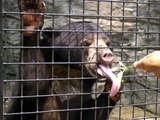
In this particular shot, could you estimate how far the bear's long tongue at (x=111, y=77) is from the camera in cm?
238

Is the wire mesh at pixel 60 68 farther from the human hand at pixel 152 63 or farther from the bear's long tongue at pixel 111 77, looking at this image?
the human hand at pixel 152 63

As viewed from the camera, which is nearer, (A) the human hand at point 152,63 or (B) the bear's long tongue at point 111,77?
(A) the human hand at point 152,63

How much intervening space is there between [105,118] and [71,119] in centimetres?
33

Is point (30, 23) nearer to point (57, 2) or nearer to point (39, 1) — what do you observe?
point (39, 1)

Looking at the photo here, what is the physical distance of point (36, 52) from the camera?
8.54 ft

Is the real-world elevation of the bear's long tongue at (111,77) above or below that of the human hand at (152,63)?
below

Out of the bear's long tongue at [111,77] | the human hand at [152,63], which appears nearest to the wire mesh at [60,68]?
the bear's long tongue at [111,77]

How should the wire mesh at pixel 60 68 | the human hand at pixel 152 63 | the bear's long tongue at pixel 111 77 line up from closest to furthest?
1. the human hand at pixel 152 63
2. the wire mesh at pixel 60 68
3. the bear's long tongue at pixel 111 77

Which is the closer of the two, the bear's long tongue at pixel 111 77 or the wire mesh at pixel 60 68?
the wire mesh at pixel 60 68


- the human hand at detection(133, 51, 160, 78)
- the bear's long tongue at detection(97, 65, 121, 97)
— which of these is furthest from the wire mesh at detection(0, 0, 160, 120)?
the human hand at detection(133, 51, 160, 78)

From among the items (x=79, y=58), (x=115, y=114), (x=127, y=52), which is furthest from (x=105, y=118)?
(x=127, y=52)

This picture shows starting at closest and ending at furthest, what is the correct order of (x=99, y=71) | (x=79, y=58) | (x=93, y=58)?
(x=99, y=71)
(x=93, y=58)
(x=79, y=58)

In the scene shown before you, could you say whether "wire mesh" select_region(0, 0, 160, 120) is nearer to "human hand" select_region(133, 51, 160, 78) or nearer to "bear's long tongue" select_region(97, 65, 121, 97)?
"bear's long tongue" select_region(97, 65, 121, 97)

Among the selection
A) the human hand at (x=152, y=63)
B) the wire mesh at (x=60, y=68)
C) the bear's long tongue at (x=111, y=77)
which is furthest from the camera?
the bear's long tongue at (x=111, y=77)
